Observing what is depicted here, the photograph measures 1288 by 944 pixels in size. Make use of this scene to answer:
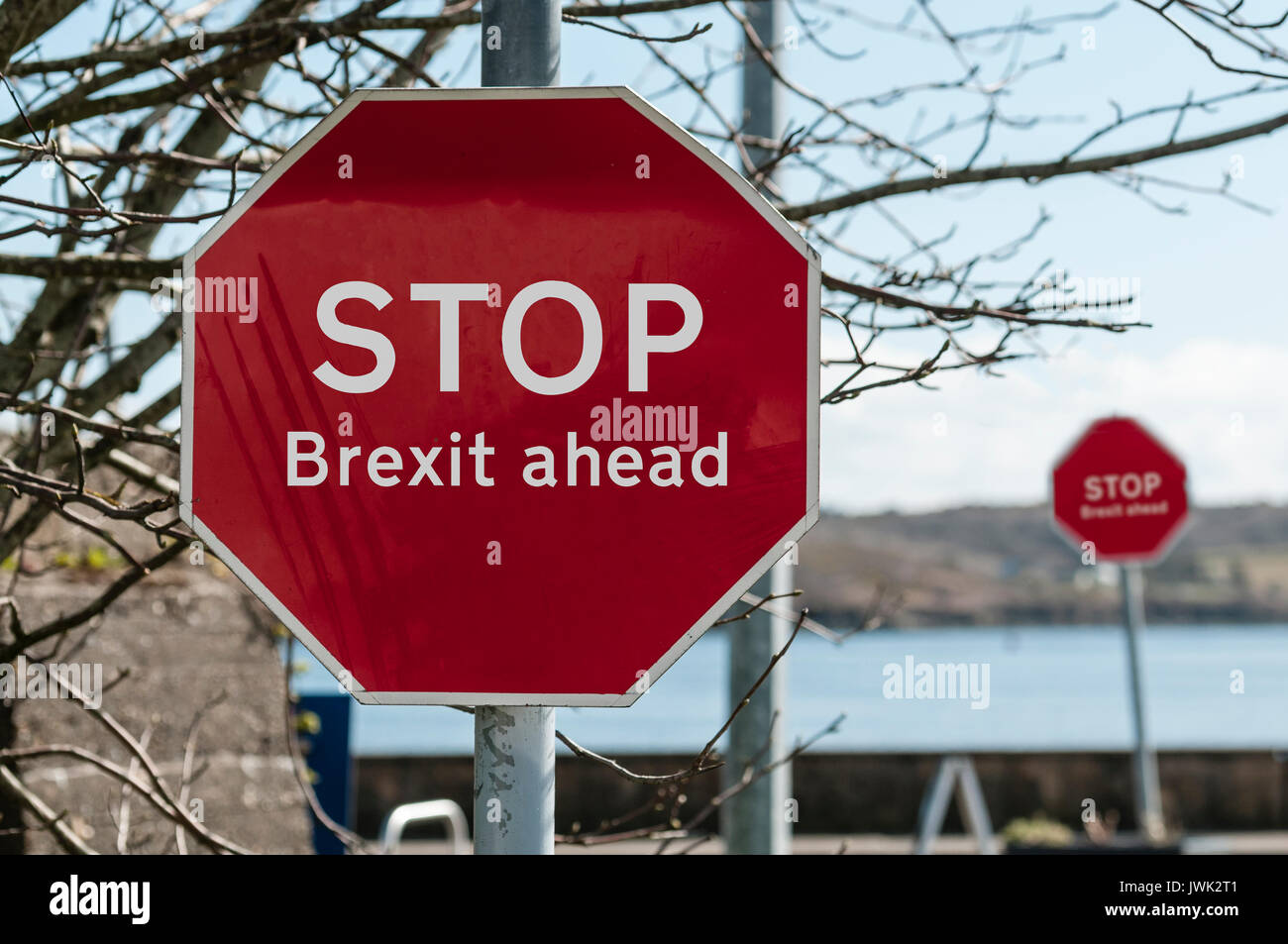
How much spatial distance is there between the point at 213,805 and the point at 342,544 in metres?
3.98

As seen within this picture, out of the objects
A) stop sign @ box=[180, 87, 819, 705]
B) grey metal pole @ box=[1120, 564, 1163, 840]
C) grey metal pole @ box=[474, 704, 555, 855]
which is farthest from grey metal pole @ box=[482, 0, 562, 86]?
grey metal pole @ box=[1120, 564, 1163, 840]

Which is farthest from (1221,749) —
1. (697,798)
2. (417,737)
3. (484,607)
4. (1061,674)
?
(1061,674)

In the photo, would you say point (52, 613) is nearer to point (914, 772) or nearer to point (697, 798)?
point (697, 798)

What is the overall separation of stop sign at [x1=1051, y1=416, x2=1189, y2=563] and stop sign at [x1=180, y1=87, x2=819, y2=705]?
24.0ft

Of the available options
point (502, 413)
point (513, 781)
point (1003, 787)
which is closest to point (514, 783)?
point (513, 781)

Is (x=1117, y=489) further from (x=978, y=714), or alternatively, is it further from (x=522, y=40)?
(x=978, y=714)

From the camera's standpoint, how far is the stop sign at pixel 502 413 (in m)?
1.57

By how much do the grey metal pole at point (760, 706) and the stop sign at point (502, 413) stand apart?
304 centimetres

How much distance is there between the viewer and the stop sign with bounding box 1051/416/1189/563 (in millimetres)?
8406

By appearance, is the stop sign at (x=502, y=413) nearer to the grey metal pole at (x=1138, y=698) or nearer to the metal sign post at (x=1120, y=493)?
the metal sign post at (x=1120, y=493)

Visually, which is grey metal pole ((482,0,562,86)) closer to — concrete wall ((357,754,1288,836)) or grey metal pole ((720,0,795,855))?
grey metal pole ((720,0,795,855))

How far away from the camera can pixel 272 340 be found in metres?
1.60

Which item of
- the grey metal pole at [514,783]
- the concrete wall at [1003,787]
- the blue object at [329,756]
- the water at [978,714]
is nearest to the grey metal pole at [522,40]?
the grey metal pole at [514,783]
